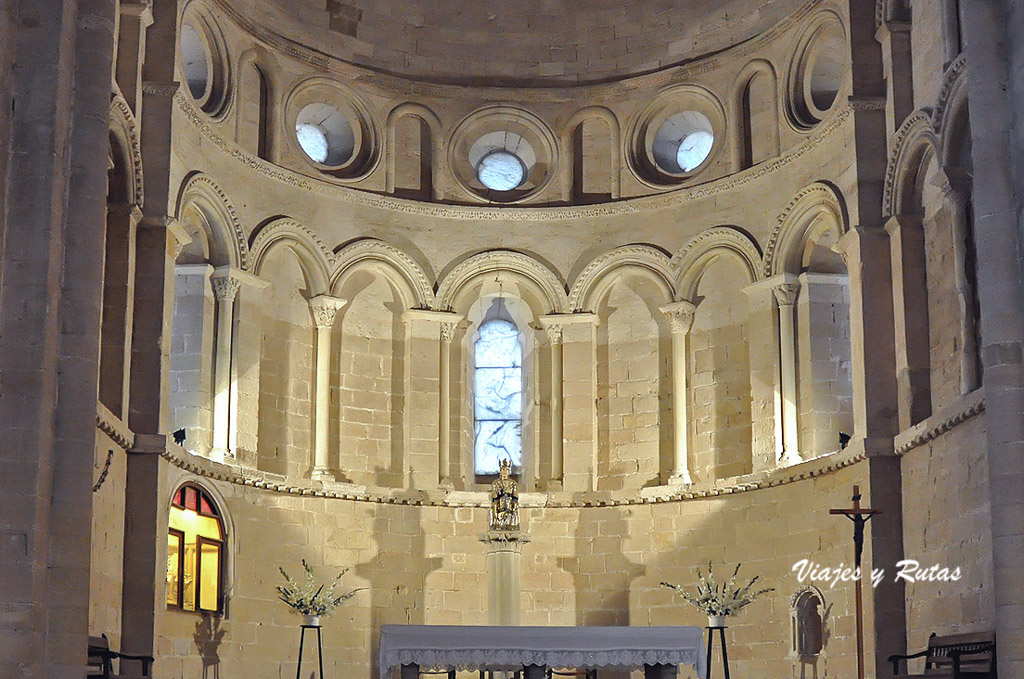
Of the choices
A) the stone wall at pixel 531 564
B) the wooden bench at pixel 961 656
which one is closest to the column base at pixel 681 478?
the stone wall at pixel 531 564

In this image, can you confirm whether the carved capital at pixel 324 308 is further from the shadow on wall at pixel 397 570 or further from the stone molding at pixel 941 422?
the stone molding at pixel 941 422

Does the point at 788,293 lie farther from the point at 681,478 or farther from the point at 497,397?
→ the point at 497,397

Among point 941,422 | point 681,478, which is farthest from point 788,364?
point 941,422

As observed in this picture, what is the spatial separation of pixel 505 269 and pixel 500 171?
191 centimetres

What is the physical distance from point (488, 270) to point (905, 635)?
8890mm

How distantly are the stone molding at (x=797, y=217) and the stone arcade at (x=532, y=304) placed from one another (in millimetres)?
57

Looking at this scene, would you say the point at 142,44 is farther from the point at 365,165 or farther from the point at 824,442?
the point at 824,442

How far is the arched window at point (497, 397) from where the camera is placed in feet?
77.2

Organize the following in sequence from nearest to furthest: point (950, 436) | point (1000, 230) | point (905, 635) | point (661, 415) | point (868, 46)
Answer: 1. point (1000, 230)
2. point (950, 436)
3. point (905, 635)
4. point (868, 46)
5. point (661, 415)

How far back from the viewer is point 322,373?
2212cm

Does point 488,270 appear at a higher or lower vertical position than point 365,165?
lower

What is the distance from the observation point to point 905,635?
17.9m

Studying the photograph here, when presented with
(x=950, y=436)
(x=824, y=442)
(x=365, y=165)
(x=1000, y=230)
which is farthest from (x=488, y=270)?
(x=1000, y=230)

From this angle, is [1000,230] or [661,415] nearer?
[1000,230]
